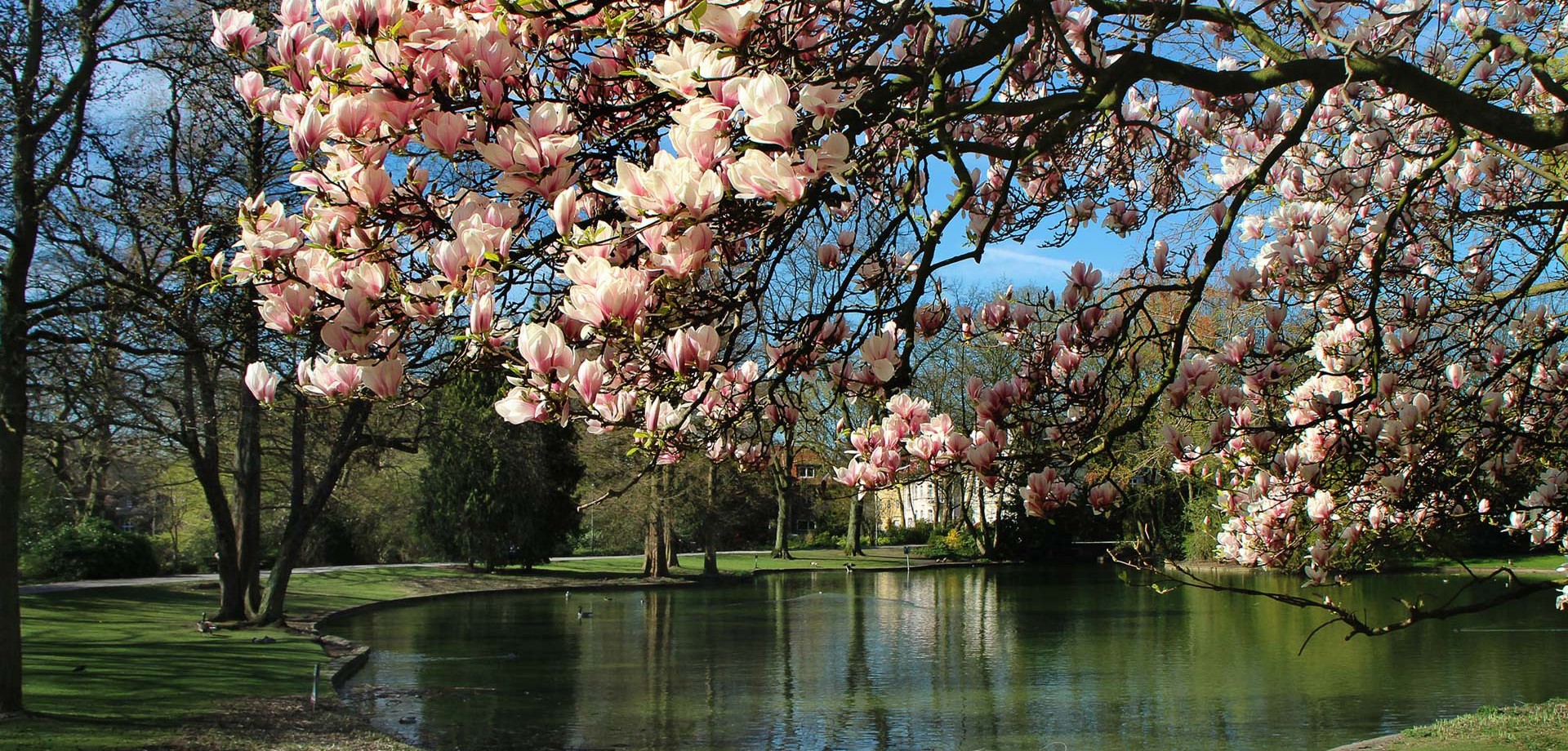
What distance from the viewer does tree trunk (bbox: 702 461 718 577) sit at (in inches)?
1138

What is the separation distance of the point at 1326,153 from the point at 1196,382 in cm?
227

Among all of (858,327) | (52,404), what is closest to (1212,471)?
(858,327)

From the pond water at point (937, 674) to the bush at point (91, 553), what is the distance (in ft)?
19.2

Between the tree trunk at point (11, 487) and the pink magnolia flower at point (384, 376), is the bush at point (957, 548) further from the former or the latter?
the pink magnolia flower at point (384, 376)

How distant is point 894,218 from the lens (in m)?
3.08

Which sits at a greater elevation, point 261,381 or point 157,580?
point 261,381

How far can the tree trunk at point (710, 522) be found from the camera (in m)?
28.9

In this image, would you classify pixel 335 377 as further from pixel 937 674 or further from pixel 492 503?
pixel 492 503

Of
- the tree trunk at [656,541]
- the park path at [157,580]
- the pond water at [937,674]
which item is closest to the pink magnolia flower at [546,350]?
the pond water at [937,674]

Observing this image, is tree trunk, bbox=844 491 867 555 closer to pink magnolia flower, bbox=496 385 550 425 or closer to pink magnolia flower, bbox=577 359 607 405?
pink magnolia flower, bbox=496 385 550 425

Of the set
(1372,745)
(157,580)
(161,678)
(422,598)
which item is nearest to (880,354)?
(1372,745)

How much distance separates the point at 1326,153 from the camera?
5.22m

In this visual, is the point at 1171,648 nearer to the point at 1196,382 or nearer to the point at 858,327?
the point at 1196,382

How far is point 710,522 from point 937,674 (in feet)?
54.4
